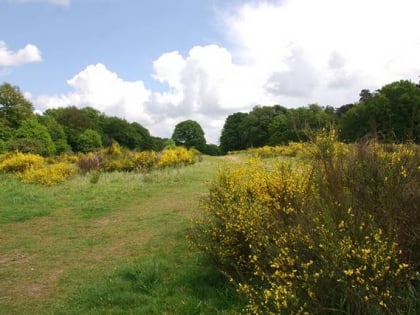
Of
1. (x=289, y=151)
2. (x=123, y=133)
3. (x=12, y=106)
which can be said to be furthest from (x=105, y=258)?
(x=123, y=133)

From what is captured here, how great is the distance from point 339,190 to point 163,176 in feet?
40.8

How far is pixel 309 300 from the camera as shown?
3.07 m

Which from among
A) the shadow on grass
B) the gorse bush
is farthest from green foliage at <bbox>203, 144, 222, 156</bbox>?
the gorse bush

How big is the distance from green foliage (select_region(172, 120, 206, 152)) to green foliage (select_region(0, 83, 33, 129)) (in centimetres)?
3437

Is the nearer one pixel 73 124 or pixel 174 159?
pixel 174 159

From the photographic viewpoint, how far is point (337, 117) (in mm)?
34094

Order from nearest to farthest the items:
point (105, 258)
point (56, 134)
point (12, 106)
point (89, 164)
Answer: point (105, 258) < point (89, 164) < point (12, 106) < point (56, 134)

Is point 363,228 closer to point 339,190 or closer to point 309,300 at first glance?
point 339,190

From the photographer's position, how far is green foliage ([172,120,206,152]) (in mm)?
72625

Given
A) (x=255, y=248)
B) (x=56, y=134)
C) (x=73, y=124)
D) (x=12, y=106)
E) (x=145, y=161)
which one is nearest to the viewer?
(x=255, y=248)

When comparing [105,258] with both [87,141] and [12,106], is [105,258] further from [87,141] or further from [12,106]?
[87,141]

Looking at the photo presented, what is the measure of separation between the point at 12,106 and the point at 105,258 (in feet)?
130

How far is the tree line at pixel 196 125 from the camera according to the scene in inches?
1151

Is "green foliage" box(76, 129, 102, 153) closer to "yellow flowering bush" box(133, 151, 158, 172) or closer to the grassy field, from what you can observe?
"yellow flowering bush" box(133, 151, 158, 172)
